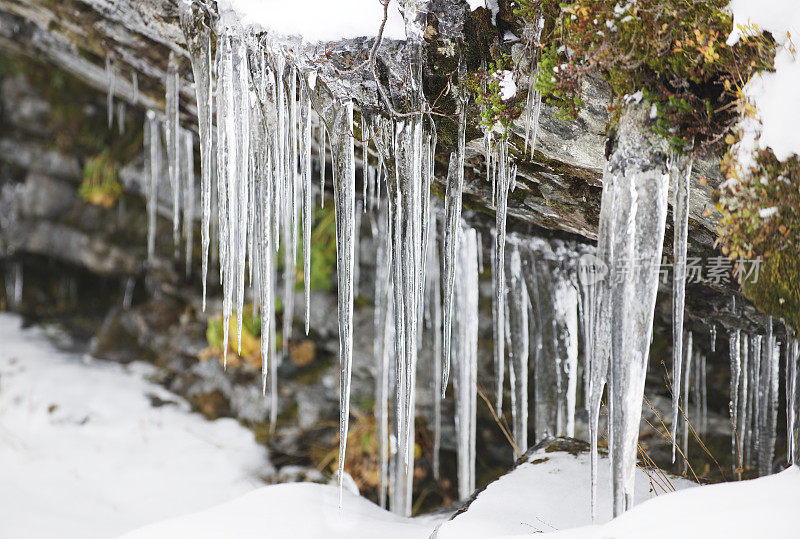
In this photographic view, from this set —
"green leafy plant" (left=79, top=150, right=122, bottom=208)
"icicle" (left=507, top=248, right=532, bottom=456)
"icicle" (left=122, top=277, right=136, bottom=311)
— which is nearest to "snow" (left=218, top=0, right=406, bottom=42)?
"icicle" (left=507, top=248, right=532, bottom=456)

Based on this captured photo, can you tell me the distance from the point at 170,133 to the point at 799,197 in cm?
401

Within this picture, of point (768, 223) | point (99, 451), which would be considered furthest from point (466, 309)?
point (99, 451)

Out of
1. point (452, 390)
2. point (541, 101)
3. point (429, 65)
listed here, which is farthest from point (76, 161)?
point (541, 101)

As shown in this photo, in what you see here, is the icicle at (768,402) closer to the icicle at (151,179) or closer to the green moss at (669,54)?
the green moss at (669,54)

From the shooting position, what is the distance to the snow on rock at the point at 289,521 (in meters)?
3.07

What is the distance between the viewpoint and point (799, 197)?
217cm

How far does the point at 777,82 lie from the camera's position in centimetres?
209

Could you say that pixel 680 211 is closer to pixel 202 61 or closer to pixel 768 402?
pixel 768 402

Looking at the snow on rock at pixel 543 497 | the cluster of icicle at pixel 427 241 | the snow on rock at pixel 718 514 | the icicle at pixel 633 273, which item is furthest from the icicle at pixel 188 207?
the snow on rock at pixel 718 514

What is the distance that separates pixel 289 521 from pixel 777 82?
3.34 metres

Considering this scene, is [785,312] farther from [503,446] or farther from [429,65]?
[503,446]

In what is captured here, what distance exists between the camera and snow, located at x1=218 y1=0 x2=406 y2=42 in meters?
2.76

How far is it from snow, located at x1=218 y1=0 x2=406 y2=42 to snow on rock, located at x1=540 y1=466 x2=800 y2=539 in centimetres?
246

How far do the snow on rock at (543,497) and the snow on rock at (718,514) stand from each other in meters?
0.60
